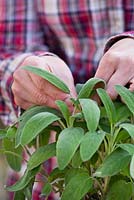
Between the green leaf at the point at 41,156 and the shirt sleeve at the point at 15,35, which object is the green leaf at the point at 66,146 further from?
the shirt sleeve at the point at 15,35

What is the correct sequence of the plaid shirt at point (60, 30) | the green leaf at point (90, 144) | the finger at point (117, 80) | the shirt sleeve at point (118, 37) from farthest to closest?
1. the plaid shirt at point (60, 30)
2. the shirt sleeve at point (118, 37)
3. the finger at point (117, 80)
4. the green leaf at point (90, 144)

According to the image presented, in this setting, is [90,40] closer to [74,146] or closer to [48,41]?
[48,41]

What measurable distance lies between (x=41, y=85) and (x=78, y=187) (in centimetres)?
17

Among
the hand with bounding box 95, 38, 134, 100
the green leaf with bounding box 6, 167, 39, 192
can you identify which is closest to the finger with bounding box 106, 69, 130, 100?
the hand with bounding box 95, 38, 134, 100

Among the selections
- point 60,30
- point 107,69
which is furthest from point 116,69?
point 60,30

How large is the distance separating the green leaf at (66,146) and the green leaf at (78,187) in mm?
30

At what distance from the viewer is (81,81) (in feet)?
2.68

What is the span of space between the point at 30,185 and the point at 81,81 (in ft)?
1.22

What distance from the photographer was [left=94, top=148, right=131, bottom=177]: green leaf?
15.4 inches

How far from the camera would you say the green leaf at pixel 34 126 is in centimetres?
41

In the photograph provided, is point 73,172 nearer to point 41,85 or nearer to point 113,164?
→ point 113,164

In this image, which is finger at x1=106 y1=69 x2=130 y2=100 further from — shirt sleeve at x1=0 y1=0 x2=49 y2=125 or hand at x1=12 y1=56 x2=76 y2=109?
shirt sleeve at x1=0 y1=0 x2=49 y2=125

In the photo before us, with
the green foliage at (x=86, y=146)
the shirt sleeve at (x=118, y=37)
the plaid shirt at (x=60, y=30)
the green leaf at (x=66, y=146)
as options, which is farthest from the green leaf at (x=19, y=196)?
the plaid shirt at (x=60, y=30)

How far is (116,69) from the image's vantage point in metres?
0.52
